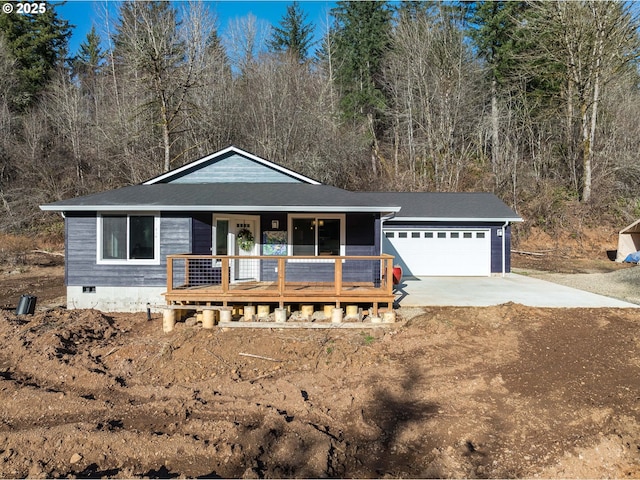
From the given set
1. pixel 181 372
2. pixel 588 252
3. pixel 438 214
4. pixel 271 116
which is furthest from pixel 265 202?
pixel 588 252

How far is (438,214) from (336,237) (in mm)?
6493

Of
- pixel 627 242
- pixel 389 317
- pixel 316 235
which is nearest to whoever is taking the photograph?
pixel 389 317

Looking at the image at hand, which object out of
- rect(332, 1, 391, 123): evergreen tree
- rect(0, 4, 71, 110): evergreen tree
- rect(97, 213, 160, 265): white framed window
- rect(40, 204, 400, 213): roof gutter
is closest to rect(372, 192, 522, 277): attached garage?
rect(40, 204, 400, 213): roof gutter

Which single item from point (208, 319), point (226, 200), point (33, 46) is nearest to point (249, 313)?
point (208, 319)

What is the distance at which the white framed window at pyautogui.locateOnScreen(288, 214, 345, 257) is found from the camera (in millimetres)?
10750

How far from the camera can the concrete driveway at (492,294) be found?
10031 mm

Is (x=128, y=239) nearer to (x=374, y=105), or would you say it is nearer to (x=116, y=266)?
(x=116, y=266)

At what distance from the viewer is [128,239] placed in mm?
10156

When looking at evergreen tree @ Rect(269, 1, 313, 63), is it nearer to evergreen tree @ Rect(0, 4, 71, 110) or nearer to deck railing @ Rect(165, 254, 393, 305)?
evergreen tree @ Rect(0, 4, 71, 110)

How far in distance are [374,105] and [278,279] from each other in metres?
23.0

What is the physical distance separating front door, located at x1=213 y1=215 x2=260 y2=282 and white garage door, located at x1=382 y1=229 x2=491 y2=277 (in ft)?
20.8

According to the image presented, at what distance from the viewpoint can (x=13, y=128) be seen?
25906 mm

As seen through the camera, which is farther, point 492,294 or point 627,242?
point 627,242

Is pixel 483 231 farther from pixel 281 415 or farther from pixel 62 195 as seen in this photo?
pixel 62 195
